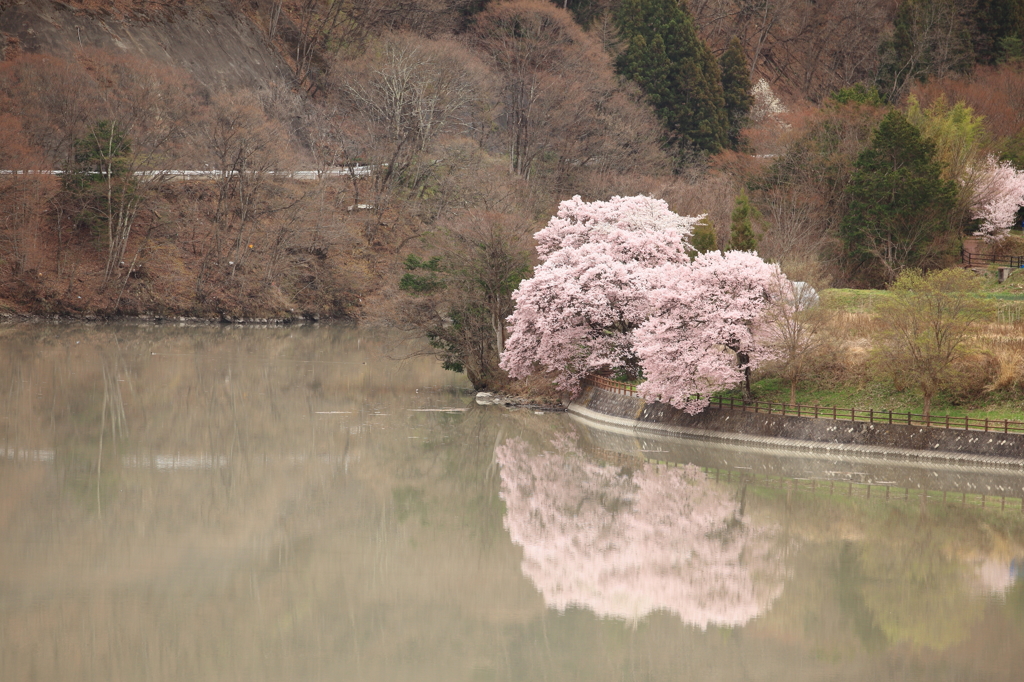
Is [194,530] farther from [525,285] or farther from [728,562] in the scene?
[525,285]

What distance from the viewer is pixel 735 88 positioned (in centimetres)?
8269

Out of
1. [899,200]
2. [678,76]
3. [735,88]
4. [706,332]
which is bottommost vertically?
[706,332]

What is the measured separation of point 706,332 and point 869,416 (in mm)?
5139

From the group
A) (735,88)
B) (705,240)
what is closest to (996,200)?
(705,240)

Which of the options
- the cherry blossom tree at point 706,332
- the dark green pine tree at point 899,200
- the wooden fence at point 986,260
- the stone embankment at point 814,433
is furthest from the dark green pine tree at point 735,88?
the cherry blossom tree at point 706,332

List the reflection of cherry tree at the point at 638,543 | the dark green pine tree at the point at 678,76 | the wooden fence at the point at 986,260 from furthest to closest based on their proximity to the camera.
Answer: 1. the dark green pine tree at the point at 678,76
2. the wooden fence at the point at 986,260
3. the reflection of cherry tree at the point at 638,543

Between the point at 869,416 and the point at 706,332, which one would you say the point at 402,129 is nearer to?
the point at 706,332

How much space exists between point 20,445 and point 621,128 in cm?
5168

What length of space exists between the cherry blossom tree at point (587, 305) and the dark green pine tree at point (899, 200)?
38.1 ft

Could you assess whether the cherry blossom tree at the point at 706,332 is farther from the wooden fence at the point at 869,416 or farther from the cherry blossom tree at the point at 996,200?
the cherry blossom tree at the point at 996,200

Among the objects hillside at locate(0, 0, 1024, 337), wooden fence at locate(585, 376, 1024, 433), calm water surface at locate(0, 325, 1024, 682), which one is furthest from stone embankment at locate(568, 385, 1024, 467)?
hillside at locate(0, 0, 1024, 337)

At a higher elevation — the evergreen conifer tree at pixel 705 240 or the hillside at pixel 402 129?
the hillside at pixel 402 129

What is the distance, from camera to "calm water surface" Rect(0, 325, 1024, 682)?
16172 millimetres

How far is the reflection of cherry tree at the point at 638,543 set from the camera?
19.0 m
